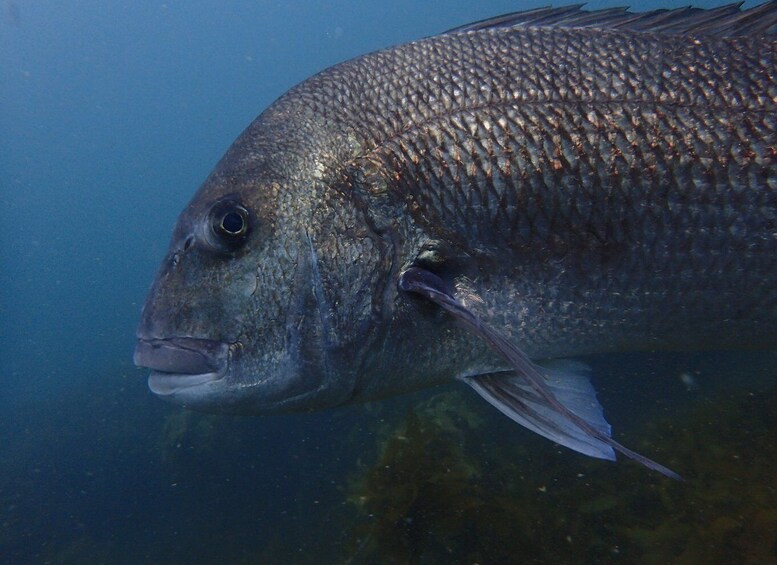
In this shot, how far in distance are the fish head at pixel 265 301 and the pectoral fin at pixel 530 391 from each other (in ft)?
0.91

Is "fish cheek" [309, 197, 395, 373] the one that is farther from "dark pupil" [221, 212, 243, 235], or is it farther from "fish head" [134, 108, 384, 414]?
"dark pupil" [221, 212, 243, 235]

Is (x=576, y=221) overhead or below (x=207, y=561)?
overhead

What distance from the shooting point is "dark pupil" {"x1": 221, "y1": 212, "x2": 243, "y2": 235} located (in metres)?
1.85

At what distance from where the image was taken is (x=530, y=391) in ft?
6.70

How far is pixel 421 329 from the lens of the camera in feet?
6.47

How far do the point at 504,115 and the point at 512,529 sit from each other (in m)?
2.86

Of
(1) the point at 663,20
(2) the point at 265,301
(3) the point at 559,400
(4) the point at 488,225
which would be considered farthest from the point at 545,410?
(1) the point at 663,20

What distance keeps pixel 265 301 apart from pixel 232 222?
1.16ft

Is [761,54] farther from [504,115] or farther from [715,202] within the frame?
[504,115]

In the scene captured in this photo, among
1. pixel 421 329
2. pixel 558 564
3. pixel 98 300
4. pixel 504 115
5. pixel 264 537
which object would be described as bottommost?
pixel 264 537

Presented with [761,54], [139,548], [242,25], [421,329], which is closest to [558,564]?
[421,329]

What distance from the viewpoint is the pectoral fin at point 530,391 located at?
1543 millimetres

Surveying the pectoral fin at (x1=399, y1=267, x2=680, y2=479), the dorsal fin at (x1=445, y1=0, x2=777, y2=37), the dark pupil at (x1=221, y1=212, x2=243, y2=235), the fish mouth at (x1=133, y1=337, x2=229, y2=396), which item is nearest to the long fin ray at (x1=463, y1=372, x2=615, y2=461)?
the pectoral fin at (x1=399, y1=267, x2=680, y2=479)

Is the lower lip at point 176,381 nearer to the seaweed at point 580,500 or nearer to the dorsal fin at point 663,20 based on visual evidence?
the dorsal fin at point 663,20
